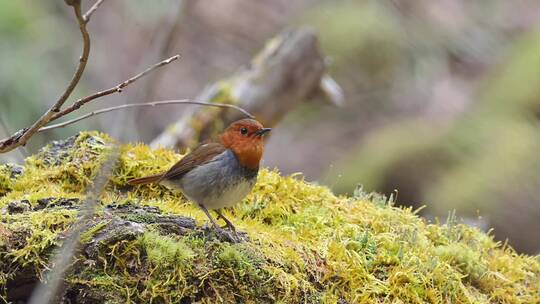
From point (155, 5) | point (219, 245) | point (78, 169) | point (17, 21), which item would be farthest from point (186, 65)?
point (219, 245)

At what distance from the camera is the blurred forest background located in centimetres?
913

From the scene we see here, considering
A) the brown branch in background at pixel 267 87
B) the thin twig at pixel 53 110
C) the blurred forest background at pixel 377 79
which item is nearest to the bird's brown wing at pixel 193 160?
the thin twig at pixel 53 110

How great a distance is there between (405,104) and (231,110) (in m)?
6.90

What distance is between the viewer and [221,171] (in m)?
3.96

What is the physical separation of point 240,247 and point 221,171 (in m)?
0.53

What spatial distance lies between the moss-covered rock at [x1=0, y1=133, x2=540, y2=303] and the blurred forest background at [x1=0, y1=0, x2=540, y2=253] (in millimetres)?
3949

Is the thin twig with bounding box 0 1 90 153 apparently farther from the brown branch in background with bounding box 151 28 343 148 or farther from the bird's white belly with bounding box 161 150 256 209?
the brown branch in background with bounding box 151 28 343 148

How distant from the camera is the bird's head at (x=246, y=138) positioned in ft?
13.2

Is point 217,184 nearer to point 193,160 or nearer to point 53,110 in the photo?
point 193,160

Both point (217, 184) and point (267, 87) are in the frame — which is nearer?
point (217, 184)

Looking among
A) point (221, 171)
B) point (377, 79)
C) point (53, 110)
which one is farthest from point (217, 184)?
point (377, 79)

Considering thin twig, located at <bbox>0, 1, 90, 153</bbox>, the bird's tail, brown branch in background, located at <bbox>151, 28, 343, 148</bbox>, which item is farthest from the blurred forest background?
thin twig, located at <bbox>0, 1, 90, 153</bbox>

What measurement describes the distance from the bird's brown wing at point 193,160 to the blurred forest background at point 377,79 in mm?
4289

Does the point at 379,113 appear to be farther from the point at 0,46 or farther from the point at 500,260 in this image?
the point at 500,260
